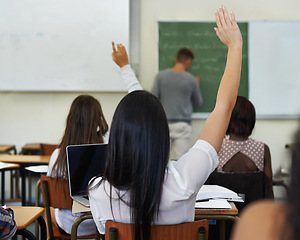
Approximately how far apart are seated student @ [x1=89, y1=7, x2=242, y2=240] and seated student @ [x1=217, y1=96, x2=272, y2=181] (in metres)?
1.42

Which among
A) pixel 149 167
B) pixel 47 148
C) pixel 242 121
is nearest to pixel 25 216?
pixel 149 167

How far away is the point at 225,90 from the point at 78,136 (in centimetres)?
131

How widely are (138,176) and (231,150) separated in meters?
1.59

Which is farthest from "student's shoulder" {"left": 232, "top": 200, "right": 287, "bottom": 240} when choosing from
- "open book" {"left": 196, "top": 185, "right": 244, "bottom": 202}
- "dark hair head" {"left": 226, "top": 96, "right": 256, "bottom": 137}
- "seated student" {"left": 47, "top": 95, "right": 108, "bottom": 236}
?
"dark hair head" {"left": 226, "top": 96, "right": 256, "bottom": 137}

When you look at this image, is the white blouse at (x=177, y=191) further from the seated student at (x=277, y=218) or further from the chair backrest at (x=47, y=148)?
the chair backrest at (x=47, y=148)

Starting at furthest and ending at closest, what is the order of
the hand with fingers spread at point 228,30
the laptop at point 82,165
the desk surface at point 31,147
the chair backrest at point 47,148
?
the desk surface at point 31,147 < the chair backrest at point 47,148 < the laptop at point 82,165 < the hand with fingers spread at point 228,30

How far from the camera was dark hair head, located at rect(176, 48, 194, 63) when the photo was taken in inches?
193

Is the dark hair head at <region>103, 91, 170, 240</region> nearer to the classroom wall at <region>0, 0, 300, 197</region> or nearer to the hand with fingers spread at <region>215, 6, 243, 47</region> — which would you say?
the hand with fingers spread at <region>215, 6, 243, 47</region>

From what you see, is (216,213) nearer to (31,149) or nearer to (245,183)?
(245,183)

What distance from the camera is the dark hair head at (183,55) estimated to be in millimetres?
4895

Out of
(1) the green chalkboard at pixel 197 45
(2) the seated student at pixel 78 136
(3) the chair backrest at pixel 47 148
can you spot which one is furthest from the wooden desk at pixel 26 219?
(1) the green chalkboard at pixel 197 45

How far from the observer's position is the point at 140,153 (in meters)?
1.31

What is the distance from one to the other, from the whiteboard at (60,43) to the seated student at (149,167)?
11.6 ft

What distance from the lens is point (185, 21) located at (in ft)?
16.1
